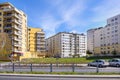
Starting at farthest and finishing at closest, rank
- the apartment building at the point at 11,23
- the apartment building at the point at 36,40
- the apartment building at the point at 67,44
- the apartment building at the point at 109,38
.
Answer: the apartment building at the point at 67,44 < the apartment building at the point at 36,40 < the apartment building at the point at 109,38 < the apartment building at the point at 11,23

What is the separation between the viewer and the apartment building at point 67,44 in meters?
180

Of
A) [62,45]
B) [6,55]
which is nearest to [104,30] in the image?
[62,45]

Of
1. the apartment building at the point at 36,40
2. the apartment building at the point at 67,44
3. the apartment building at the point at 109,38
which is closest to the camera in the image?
the apartment building at the point at 109,38

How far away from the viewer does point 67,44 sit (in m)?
185

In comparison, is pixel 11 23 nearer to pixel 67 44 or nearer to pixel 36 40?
pixel 36 40

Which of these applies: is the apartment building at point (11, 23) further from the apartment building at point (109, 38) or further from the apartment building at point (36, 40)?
the apartment building at point (109, 38)

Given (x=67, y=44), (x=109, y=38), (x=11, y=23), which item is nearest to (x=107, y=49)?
(x=109, y=38)

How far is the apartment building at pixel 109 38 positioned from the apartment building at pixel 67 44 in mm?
29877

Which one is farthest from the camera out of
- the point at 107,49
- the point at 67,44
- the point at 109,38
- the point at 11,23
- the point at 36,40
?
the point at 67,44

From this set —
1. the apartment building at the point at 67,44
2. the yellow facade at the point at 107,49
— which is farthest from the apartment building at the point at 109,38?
the apartment building at the point at 67,44

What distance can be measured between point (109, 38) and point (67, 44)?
51.0 m

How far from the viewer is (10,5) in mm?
100188

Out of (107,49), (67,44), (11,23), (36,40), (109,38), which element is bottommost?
(107,49)

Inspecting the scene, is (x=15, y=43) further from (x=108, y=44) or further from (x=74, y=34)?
(x=74, y=34)
